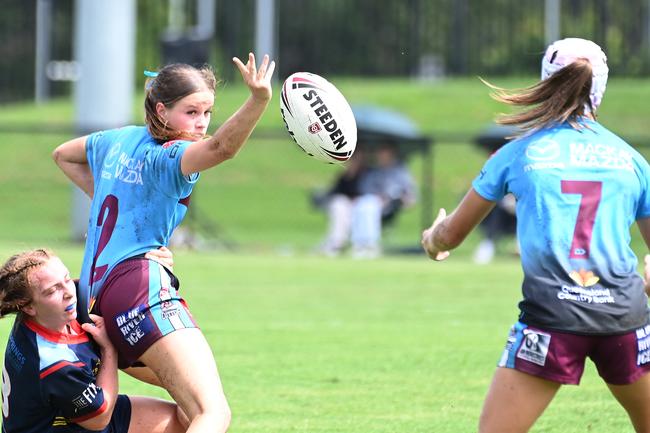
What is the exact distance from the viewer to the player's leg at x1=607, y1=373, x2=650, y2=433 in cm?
459

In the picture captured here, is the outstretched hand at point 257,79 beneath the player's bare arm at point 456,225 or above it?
above

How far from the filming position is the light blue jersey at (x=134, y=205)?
16.7 feet

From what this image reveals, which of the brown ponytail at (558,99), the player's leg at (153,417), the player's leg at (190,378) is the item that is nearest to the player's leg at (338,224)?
the player's leg at (153,417)

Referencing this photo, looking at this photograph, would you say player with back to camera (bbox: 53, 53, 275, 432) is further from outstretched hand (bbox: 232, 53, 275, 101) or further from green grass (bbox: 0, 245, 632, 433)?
green grass (bbox: 0, 245, 632, 433)

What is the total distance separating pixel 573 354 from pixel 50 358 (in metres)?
2.05

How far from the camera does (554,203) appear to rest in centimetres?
458

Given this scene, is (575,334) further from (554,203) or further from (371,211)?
(371,211)

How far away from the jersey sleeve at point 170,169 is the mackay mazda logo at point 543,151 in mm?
1375

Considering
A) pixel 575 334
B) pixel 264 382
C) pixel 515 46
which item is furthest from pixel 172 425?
pixel 515 46

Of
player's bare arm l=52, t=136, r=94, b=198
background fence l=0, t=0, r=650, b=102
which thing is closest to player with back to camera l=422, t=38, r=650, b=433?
player's bare arm l=52, t=136, r=94, b=198

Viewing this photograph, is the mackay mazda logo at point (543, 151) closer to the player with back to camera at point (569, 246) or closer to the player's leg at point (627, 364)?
the player with back to camera at point (569, 246)

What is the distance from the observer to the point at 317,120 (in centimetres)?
562

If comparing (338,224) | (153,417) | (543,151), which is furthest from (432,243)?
(338,224)

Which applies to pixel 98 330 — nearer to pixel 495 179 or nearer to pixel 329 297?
pixel 495 179
